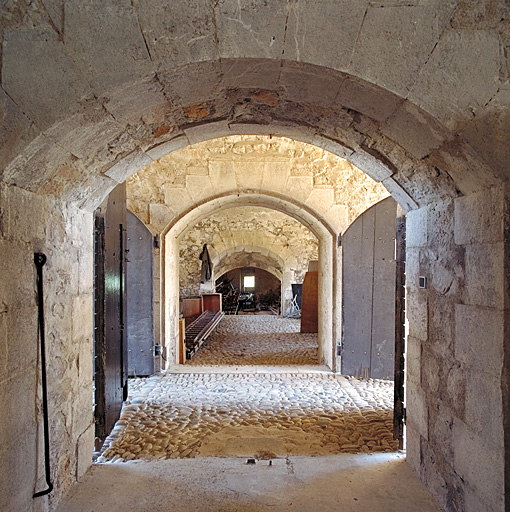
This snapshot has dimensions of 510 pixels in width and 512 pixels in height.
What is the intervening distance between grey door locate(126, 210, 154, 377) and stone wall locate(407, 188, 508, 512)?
3584 millimetres

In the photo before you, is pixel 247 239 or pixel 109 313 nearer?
pixel 109 313

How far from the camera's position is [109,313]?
10.5ft

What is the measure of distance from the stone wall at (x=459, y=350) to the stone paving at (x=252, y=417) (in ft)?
2.94

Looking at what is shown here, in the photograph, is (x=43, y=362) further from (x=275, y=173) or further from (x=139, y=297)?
(x=275, y=173)

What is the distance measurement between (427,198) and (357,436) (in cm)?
203

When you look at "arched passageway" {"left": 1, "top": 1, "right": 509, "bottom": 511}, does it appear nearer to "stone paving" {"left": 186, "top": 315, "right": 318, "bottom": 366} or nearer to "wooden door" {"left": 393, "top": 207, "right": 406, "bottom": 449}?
"wooden door" {"left": 393, "top": 207, "right": 406, "bottom": 449}

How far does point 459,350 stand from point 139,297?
417 centimetres

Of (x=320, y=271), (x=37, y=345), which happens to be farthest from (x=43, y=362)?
(x=320, y=271)

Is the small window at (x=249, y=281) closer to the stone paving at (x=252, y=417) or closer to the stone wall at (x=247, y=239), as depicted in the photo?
the stone wall at (x=247, y=239)

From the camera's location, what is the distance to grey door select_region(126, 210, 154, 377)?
5242 millimetres

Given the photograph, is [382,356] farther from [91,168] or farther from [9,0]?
[9,0]

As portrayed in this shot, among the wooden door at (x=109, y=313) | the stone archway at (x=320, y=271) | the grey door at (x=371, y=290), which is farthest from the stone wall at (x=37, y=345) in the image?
the grey door at (x=371, y=290)

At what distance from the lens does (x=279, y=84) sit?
1810 millimetres

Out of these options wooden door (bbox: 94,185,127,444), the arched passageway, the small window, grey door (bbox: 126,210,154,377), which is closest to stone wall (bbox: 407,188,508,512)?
the arched passageway
